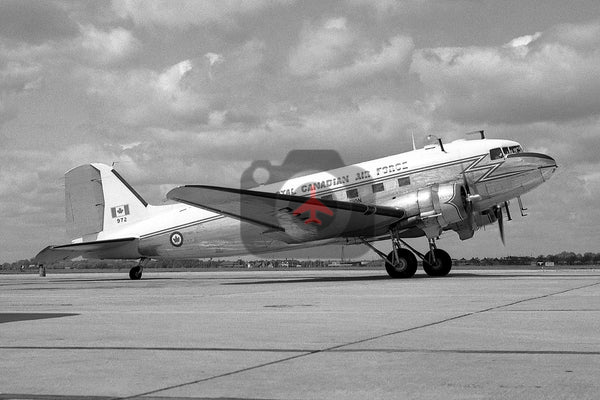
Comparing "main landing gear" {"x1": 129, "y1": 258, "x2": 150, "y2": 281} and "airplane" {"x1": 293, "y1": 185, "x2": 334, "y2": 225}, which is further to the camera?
"main landing gear" {"x1": 129, "y1": 258, "x2": 150, "y2": 281}

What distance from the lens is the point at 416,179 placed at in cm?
2844

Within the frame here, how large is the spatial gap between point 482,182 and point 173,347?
21.2m

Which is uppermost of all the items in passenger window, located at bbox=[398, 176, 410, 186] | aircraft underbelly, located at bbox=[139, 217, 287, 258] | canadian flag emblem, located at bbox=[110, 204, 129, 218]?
canadian flag emblem, located at bbox=[110, 204, 129, 218]

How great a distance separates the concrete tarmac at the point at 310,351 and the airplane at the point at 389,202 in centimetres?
1250

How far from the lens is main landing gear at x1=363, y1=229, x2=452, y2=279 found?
1101 inches

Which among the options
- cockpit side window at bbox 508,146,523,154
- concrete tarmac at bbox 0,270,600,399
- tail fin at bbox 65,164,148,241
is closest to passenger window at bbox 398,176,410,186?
cockpit side window at bbox 508,146,523,154

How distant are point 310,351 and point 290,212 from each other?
19.7 meters

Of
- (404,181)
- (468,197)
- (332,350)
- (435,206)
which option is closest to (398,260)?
(435,206)

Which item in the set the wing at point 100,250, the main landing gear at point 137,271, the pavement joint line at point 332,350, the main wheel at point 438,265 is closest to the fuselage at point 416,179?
the main wheel at point 438,265

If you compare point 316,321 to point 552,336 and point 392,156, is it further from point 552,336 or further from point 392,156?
point 392,156

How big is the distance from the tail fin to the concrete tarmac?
2285cm

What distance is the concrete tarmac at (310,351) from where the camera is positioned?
6.01m

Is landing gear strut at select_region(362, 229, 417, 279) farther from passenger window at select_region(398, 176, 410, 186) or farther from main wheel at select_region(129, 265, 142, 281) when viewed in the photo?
main wheel at select_region(129, 265, 142, 281)

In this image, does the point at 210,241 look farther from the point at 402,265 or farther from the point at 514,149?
the point at 514,149
